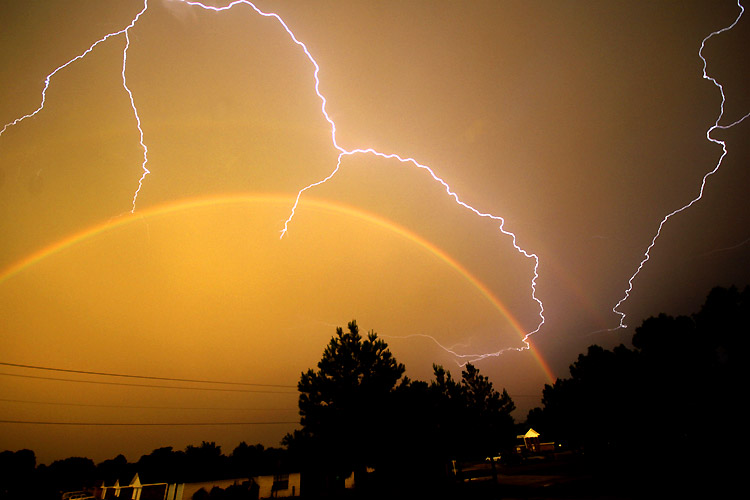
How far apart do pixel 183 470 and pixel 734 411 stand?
3791cm

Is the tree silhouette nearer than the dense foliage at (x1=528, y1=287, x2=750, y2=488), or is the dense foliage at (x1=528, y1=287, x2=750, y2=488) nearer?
the tree silhouette

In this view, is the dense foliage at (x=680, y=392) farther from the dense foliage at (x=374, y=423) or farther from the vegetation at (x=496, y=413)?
the dense foliage at (x=374, y=423)

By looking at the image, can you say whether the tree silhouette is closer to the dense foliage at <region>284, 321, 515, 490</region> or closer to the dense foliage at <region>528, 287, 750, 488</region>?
the dense foliage at <region>284, 321, 515, 490</region>

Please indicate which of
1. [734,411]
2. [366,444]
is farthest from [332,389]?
[734,411]

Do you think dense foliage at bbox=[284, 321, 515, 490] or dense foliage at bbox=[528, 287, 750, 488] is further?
dense foliage at bbox=[528, 287, 750, 488]

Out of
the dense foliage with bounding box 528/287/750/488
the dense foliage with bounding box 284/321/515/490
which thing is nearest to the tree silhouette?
the dense foliage with bounding box 284/321/515/490

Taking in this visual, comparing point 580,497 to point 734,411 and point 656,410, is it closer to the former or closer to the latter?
point 734,411

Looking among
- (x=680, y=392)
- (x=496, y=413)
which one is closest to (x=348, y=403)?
(x=496, y=413)

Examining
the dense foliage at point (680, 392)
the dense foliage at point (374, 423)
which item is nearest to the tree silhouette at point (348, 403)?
the dense foliage at point (374, 423)

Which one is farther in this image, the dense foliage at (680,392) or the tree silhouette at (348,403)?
the dense foliage at (680,392)

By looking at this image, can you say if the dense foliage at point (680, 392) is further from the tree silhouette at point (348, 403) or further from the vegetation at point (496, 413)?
the tree silhouette at point (348, 403)

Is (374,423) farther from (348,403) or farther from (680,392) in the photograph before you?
(680,392)

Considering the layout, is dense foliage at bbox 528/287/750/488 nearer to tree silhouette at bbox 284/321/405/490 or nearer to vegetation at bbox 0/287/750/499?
vegetation at bbox 0/287/750/499

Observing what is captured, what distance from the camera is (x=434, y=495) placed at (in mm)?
14430
